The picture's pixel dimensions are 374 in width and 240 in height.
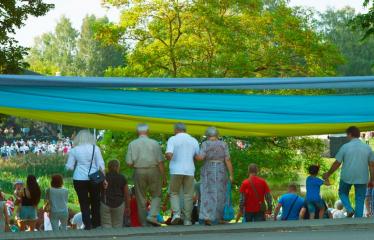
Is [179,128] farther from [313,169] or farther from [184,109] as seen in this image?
[313,169]

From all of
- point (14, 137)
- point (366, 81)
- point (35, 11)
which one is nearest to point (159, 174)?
point (366, 81)

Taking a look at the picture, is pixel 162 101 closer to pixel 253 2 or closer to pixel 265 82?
pixel 265 82

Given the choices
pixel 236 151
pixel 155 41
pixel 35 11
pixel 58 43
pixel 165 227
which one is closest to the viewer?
pixel 165 227

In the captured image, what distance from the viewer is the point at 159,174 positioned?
1744 cm

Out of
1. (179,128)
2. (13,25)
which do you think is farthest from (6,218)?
(13,25)

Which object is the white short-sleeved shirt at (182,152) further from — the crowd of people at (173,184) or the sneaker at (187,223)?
the sneaker at (187,223)

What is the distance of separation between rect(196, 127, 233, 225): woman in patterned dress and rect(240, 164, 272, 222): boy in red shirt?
797mm

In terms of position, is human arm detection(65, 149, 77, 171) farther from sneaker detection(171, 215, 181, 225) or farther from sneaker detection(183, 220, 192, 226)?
sneaker detection(183, 220, 192, 226)

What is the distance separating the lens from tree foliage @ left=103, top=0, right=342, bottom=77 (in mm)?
36938

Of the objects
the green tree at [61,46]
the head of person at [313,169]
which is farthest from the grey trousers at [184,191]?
the green tree at [61,46]

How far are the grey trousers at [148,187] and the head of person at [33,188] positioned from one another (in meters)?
2.14

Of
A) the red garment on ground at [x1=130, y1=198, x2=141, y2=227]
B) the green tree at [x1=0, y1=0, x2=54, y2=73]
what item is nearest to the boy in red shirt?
the red garment on ground at [x1=130, y1=198, x2=141, y2=227]

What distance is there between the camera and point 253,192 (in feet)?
59.0

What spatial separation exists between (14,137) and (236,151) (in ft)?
192
